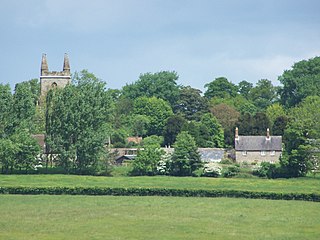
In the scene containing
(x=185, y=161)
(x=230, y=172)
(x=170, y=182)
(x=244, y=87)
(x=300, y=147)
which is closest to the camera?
(x=170, y=182)

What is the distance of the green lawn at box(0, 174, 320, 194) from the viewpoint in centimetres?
6206

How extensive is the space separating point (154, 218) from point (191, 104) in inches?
3451

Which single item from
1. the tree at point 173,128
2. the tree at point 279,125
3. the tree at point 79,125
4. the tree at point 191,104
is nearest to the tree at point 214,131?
the tree at point 173,128

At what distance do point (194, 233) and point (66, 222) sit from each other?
815cm

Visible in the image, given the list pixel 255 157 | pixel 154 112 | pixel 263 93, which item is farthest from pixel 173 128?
pixel 263 93

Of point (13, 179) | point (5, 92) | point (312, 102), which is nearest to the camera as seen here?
point (13, 179)

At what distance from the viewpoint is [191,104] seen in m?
131

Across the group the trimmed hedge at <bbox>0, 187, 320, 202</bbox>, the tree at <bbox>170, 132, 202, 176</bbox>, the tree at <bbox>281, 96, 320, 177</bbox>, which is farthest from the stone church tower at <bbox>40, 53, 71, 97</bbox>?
the trimmed hedge at <bbox>0, 187, 320, 202</bbox>

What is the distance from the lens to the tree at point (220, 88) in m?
150

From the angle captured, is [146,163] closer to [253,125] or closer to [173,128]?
[173,128]

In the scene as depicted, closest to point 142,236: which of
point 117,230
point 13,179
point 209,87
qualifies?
point 117,230

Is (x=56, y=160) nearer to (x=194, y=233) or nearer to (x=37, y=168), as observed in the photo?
(x=37, y=168)

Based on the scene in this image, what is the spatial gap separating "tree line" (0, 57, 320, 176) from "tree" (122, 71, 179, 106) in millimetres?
196

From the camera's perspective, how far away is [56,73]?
99.5m
